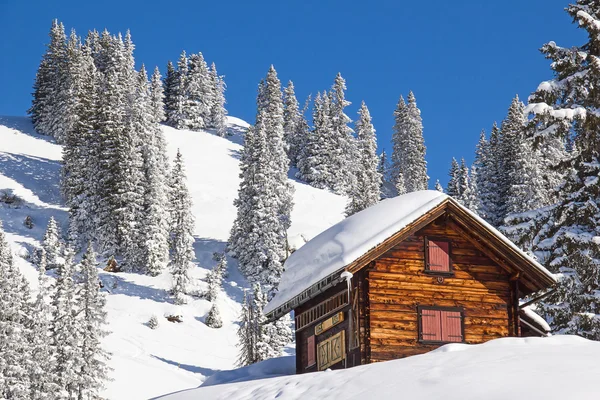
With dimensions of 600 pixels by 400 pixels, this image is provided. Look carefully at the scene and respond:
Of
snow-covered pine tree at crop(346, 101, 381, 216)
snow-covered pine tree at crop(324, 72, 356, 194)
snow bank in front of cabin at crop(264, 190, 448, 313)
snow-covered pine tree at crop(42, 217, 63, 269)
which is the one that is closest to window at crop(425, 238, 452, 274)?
snow bank in front of cabin at crop(264, 190, 448, 313)

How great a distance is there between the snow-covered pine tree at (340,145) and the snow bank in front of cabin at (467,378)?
81820mm

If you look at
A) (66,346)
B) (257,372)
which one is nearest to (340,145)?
(66,346)

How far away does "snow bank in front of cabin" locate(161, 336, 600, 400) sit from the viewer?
1822 cm

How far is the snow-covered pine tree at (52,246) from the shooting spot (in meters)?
72.3

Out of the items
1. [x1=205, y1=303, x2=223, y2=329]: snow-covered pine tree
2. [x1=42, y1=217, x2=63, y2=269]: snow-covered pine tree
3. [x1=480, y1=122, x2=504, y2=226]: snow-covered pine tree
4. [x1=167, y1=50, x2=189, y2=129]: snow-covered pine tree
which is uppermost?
[x1=167, y1=50, x2=189, y2=129]: snow-covered pine tree

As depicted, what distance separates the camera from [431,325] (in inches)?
1158

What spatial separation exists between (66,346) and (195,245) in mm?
36078

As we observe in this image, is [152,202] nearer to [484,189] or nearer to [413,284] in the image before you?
[484,189]

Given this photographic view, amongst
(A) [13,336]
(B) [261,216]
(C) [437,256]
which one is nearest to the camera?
(C) [437,256]

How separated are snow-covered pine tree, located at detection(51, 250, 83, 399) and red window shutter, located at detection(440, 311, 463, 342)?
24.0 m

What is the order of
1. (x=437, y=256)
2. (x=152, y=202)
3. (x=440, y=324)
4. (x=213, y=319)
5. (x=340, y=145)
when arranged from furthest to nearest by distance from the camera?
(x=340, y=145) → (x=152, y=202) → (x=213, y=319) → (x=437, y=256) → (x=440, y=324)

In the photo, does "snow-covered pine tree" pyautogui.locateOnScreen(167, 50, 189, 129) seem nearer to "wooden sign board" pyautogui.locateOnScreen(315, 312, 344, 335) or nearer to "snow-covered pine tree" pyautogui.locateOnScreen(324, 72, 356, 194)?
"snow-covered pine tree" pyautogui.locateOnScreen(324, 72, 356, 194)

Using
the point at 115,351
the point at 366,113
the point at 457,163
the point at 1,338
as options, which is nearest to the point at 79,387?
the point at 1,338

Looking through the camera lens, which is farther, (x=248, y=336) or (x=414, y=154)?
(x=414, y=154)
